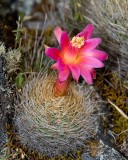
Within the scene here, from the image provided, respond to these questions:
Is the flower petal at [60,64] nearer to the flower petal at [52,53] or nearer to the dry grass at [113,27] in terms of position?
the flower petal at [52,53]

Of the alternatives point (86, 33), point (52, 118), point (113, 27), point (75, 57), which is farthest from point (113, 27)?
point (52, 118)

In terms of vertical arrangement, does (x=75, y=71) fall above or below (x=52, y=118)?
above

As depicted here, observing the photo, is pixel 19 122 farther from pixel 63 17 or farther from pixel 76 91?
pixel 63 17

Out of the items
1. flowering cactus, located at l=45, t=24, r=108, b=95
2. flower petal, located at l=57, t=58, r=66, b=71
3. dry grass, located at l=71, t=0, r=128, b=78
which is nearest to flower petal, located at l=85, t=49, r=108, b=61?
flowering cactus, located at l=45, t=24, r=108, b=95

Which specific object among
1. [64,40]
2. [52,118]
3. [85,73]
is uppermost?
[64,40]

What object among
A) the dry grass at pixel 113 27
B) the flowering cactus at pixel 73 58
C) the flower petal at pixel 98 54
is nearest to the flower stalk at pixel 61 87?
the flowering cactus at pixel 73 58

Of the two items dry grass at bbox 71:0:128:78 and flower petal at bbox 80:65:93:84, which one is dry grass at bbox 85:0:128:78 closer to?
dry grass at bbox 71:0:128:78

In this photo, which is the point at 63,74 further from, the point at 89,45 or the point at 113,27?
the point at 113,27
